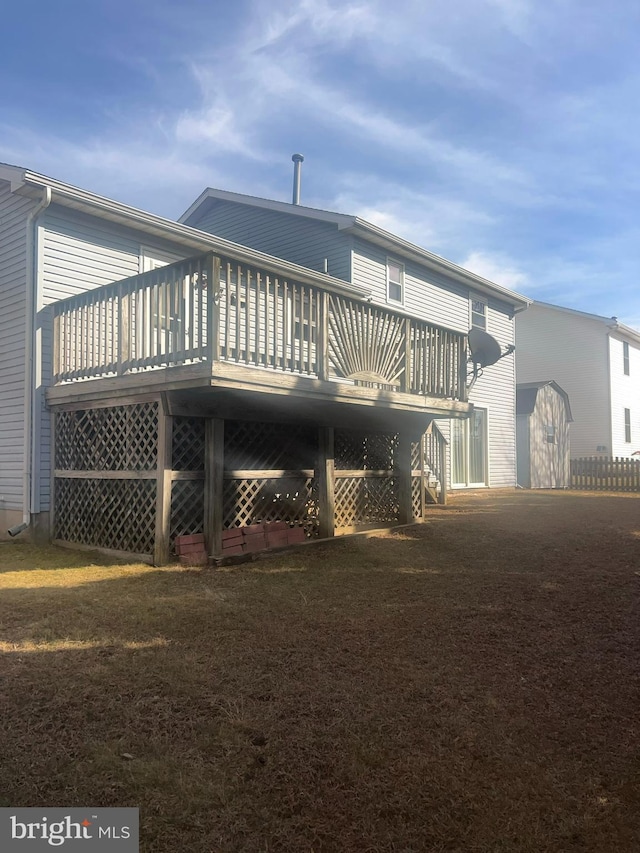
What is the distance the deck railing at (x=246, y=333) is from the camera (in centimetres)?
655

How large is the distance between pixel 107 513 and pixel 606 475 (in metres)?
18.2

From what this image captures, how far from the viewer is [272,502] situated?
28.1 ft

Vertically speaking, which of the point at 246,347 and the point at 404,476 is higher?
the point at 246,347

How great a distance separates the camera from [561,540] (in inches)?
337

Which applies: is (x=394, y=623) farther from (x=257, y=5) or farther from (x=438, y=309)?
(x=438, y=309)

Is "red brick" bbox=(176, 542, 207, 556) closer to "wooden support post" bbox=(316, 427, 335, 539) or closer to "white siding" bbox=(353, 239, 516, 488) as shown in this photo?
"wooden support post" bbox=(316, 427, 335, 539)

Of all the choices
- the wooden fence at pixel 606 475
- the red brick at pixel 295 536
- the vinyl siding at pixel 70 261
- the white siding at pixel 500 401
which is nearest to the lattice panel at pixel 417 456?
the red brick at pixel 295 536

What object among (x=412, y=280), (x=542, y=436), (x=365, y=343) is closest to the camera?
(x=365, y=343)

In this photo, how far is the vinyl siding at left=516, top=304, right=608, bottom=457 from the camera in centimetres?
2527

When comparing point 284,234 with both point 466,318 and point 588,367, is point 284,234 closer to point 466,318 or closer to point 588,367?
point 466,318

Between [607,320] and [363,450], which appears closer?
[363,450]

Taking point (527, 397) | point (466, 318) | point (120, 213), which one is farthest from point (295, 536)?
point (527, 397)

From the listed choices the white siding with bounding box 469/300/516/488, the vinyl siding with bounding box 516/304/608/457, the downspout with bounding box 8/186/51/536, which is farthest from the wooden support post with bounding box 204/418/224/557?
the vinyl siding with bounding box 516/304/608/457

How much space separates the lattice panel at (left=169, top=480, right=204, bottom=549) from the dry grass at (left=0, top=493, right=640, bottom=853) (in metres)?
1.08
